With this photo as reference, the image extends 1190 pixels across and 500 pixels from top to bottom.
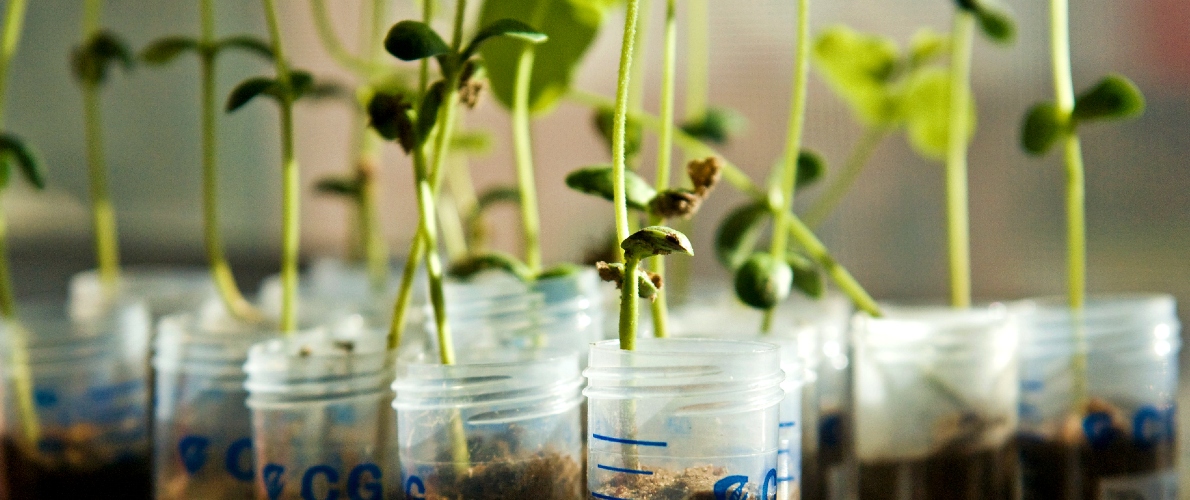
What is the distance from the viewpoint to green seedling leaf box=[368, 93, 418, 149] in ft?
1.90

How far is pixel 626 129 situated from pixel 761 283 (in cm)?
21

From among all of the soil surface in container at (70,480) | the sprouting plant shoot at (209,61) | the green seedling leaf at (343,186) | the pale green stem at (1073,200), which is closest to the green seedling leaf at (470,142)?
the green seedling leaf at (343,186)

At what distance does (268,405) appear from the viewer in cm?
64

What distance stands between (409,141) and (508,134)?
1319 millimetres

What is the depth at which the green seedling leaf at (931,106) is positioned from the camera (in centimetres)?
99

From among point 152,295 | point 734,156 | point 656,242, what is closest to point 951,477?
point 656,242

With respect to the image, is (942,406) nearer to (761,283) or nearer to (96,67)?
(761,283)

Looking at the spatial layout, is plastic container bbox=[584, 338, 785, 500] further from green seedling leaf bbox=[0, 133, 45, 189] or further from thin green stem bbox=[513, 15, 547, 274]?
green seedling leaf bbox=[0, 133, 45, 189]

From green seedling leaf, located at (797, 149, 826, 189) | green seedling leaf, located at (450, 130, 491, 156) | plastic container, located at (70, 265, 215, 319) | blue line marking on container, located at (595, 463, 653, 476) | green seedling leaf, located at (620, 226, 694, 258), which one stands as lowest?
blue line marking on container, located at (595, 463, 653, 476)

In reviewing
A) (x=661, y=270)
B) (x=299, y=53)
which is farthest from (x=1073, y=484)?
(x=299, y=53)

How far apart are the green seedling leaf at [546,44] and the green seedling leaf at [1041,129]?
357 mm

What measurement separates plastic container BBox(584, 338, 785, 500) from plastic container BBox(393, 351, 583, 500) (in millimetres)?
57

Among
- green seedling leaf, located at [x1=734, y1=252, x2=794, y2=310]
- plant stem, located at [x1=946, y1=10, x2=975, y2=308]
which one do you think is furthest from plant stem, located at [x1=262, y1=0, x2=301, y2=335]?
plant stem, located at [x1=946, y1=10, x2=975, y2=308]

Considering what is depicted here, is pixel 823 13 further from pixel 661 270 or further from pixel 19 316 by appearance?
pixel 19 316
